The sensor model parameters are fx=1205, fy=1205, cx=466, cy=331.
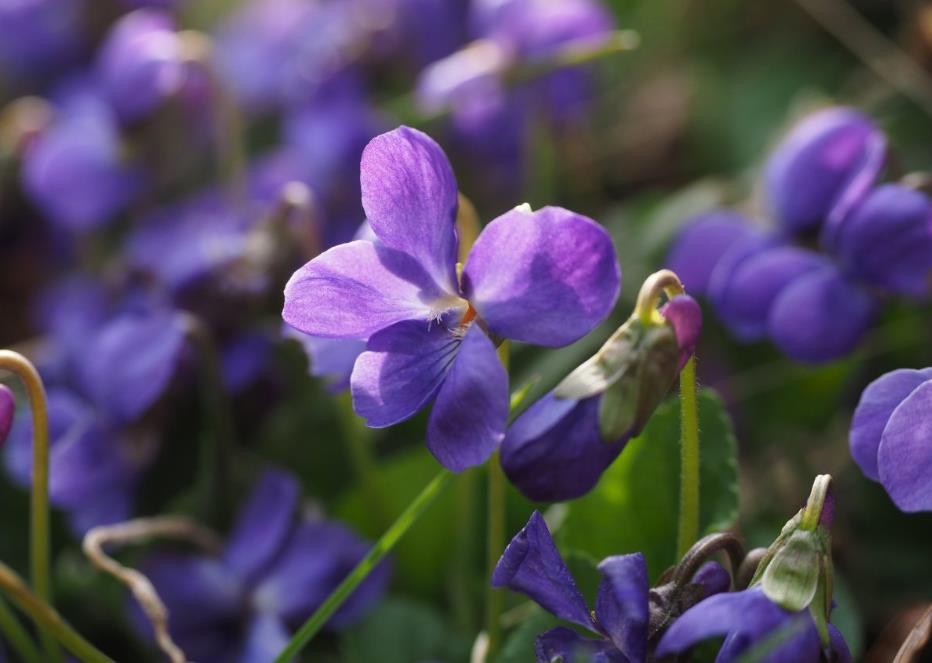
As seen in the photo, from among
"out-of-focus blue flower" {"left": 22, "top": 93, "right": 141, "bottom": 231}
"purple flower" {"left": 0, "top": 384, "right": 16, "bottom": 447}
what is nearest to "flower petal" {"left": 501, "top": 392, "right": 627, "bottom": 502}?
"purple flower" {"left": 0, "top": 384, "right": 16, "bottom": 447}

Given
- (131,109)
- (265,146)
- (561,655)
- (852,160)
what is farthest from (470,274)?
(265,146)

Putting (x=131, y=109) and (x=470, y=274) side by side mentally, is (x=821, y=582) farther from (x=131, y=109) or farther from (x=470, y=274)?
(x=131, y=109)

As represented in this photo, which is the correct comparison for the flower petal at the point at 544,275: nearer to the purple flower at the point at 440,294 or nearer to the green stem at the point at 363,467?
the purple flower at the point at 440,294

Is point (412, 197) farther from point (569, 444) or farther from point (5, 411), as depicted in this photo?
point (5, 411)

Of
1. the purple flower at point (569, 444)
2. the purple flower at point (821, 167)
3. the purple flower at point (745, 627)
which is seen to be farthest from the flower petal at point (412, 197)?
the purple flower at point (821, 167)

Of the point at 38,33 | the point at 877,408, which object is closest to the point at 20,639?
the point at 877,408
